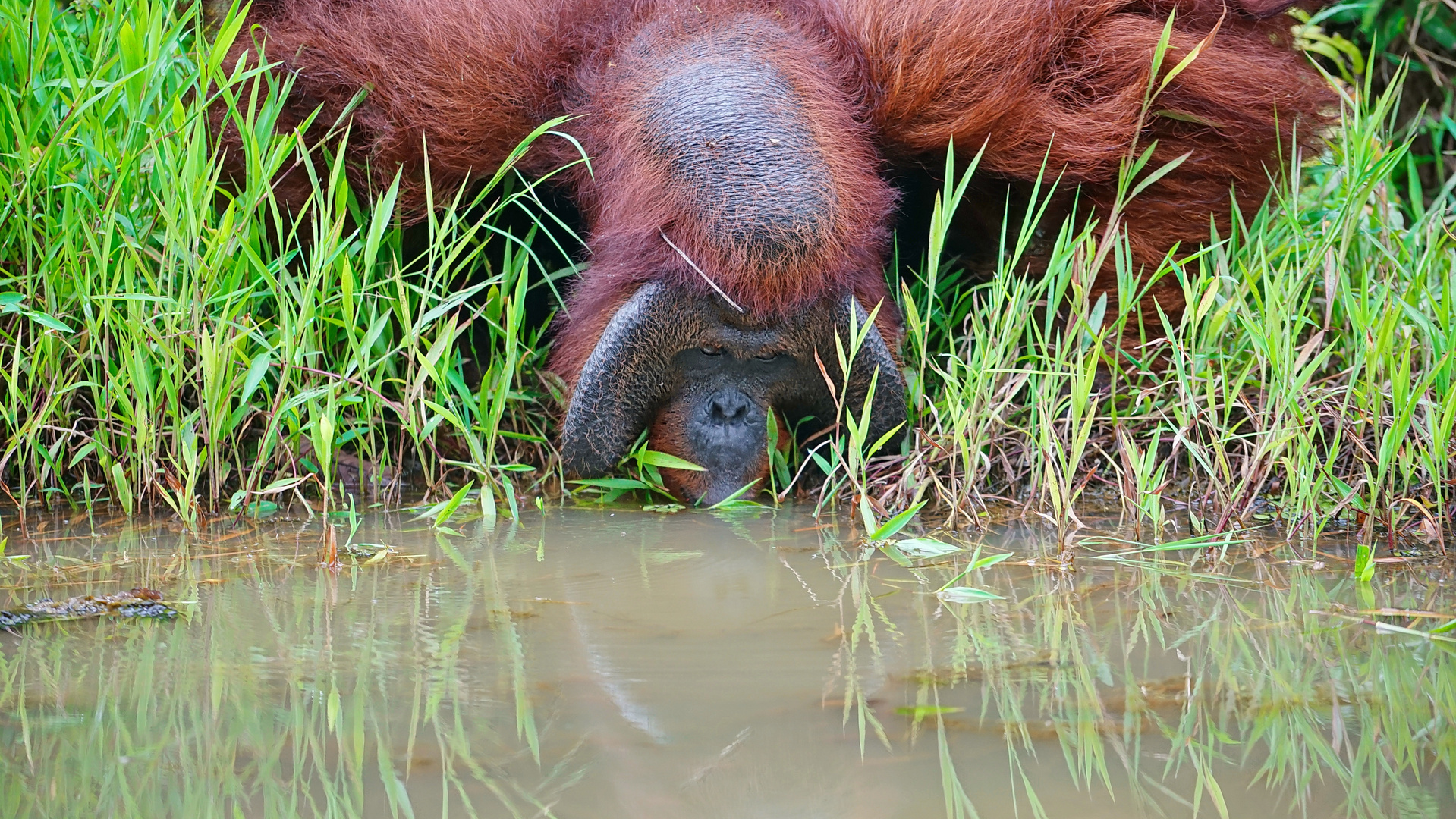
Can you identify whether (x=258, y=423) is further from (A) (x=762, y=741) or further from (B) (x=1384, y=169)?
(B) (x=1384, y=169)

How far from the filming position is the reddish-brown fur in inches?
100

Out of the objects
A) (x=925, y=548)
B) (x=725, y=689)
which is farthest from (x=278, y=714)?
(x=925, y=548)

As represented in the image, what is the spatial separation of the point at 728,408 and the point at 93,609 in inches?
48.4

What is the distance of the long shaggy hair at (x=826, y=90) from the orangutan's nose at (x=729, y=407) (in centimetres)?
27

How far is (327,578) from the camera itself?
1854 mm

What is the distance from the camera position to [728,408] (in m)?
2.50

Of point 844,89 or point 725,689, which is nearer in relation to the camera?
point 725,689

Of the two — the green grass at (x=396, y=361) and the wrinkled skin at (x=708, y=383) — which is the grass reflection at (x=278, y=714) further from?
the wrinkled skin at (x=708, y=383)

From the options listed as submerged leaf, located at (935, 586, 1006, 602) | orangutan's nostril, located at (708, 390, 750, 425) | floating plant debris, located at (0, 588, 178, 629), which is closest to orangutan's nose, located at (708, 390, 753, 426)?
orangutan's nostril, located at (708, 390, 750, 425)

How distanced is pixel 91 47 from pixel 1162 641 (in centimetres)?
244

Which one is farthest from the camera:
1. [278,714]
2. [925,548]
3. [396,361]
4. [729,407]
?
[396,361]

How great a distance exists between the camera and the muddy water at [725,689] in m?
1.15

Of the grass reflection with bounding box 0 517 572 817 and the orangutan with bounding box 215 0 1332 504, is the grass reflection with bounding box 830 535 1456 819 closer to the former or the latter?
the grass reflection with bounding box 0 517 572 817

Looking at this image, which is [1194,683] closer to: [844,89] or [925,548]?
[925,548]
